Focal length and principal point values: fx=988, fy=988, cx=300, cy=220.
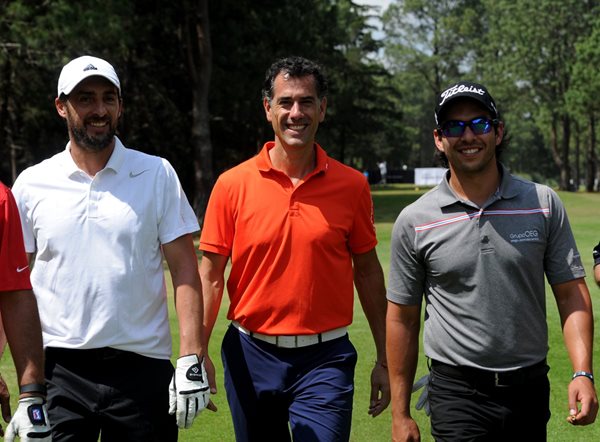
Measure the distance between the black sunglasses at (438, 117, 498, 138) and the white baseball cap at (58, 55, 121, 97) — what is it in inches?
62.0

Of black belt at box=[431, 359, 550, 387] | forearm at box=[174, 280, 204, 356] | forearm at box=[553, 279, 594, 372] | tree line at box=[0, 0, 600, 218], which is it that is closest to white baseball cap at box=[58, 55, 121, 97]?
forearm at box=[174, 280, 204, 356]

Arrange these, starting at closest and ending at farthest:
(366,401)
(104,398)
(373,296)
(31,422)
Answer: (31,422), (104,398), (373,296), (366,401)

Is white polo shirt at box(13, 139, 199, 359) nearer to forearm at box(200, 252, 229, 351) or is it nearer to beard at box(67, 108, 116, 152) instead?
beard at box(67, 108, 116, 152)

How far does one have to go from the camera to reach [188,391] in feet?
14.0

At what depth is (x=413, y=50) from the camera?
83.1 m

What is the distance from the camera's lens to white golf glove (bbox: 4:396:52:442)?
394cm

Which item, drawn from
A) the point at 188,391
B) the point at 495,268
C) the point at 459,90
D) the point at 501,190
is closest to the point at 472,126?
the point at 459,90

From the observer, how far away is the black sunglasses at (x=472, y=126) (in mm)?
4410

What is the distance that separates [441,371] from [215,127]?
33850 mm

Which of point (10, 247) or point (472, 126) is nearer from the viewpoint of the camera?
point (10, 247)

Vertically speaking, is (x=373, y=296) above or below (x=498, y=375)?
above

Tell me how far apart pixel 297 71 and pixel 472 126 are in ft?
3.81

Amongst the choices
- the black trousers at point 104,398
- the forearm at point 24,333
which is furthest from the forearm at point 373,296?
the forearm at point 24,333

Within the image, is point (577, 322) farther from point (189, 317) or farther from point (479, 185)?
point (189, 317)
